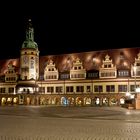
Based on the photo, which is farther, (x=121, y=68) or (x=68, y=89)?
(x=68, y=89)

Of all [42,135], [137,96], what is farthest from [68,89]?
[42,135]

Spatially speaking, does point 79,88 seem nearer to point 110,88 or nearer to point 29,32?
point 110,88

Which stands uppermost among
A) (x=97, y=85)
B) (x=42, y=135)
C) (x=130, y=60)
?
(x=130, y=60)

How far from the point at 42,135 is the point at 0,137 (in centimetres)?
180

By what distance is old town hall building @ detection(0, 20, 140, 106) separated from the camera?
61375 millimetres

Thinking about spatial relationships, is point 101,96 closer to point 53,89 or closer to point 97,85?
point 97,85

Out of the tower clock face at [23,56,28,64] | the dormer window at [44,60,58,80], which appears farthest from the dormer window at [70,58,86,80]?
the tower clock face at [23,56,28,64]

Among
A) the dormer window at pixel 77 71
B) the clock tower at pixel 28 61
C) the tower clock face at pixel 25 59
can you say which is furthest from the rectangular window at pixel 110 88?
the tower clock face at pixel 25 59

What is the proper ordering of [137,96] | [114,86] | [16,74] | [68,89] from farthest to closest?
[16,74], [68,89], [114,86], [137,96]

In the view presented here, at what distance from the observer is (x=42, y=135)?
14.6 metres

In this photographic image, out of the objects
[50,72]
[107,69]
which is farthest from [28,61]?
[107,69]

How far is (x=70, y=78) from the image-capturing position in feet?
218

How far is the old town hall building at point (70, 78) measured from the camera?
61.4 meters

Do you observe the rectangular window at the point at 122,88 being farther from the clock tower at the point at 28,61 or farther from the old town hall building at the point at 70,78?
the clock tower at the point at 28,61
